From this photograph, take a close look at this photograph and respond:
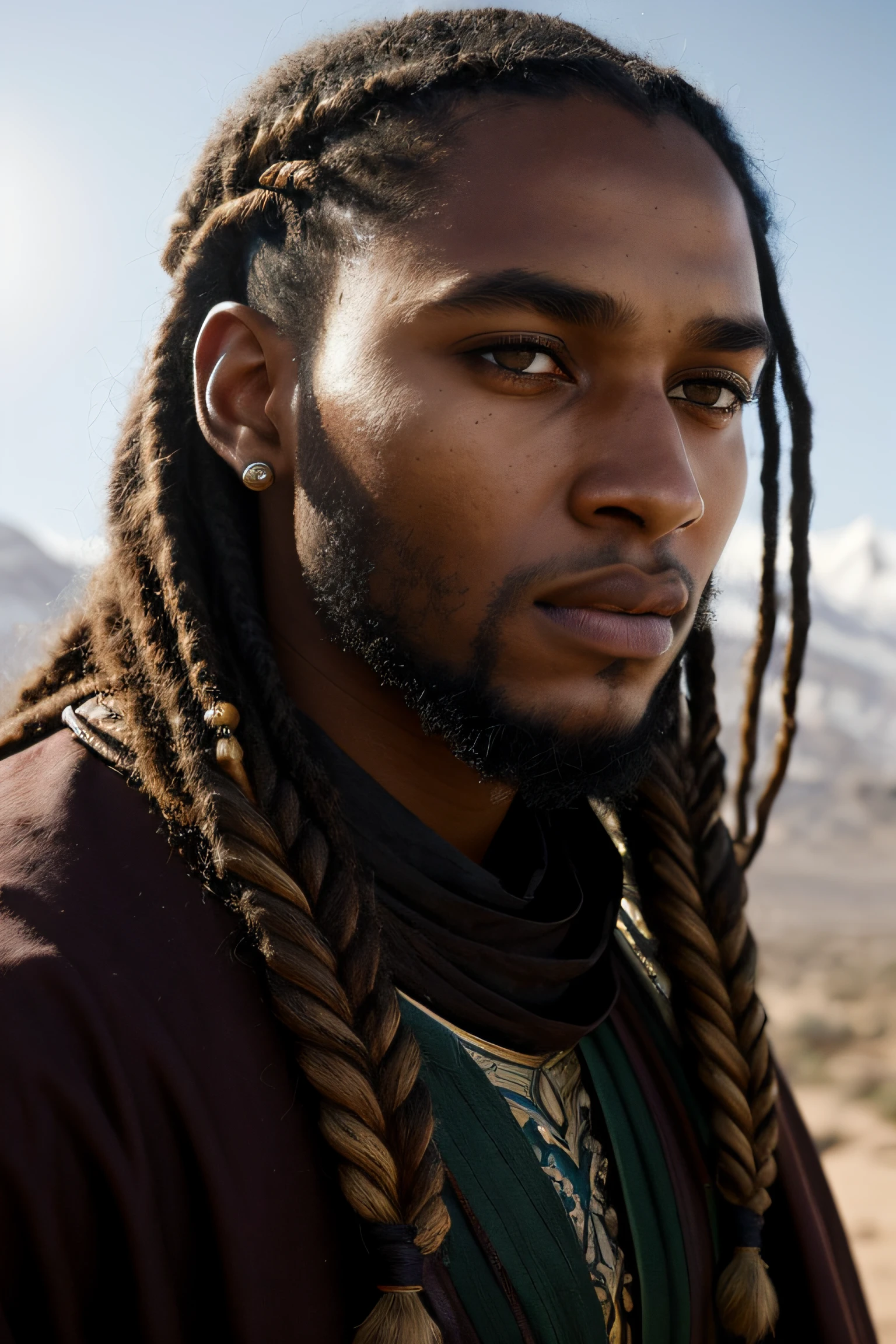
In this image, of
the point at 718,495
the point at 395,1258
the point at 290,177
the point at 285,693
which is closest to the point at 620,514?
the point at 718,495

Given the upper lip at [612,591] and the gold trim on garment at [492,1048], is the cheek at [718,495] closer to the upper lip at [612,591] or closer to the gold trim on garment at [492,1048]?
the upper lip at [612,591]

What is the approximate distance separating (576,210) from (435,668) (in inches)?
27.6

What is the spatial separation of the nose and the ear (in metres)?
0.51

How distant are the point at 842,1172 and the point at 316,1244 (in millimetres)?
5905

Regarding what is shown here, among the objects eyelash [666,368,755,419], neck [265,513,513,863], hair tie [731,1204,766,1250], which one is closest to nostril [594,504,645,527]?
eyelash [666,368,755,419]

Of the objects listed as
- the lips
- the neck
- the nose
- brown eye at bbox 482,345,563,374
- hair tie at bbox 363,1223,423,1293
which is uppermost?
brown eye at bbox 482,345,563,374

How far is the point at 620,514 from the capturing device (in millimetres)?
1577

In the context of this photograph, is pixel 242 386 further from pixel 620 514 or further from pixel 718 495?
pixel 718 495

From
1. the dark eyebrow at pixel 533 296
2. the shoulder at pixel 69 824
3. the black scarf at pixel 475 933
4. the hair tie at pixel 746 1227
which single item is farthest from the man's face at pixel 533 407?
the hair tie at pixel 746 1227

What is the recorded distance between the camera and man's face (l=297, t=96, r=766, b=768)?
1.56 m

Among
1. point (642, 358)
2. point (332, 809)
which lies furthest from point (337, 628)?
point (642, 358)

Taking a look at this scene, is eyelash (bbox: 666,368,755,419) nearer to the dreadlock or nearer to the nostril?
the nostril

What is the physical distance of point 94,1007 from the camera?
1.28 m

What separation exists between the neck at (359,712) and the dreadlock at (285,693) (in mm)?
73
